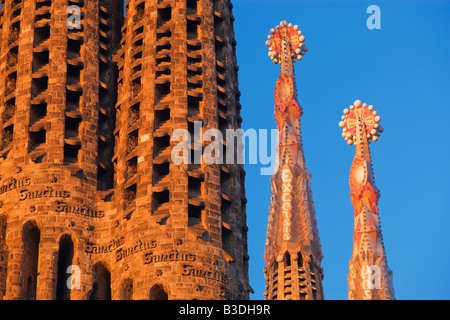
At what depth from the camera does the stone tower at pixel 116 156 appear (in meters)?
87.1

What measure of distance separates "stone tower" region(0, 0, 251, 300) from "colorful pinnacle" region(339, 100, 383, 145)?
1311 cm

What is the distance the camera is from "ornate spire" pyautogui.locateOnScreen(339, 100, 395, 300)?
230ft

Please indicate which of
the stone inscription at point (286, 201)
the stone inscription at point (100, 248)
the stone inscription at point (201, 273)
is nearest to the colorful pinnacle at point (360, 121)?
the stone inscription at point (286, 201)

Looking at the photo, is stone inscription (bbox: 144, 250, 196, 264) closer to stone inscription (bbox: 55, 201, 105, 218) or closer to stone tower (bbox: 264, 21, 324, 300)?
stone inscription (bbox: 55, 201, 105, 218)

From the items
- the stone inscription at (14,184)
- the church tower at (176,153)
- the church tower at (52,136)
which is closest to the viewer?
the church tower at (176,153)

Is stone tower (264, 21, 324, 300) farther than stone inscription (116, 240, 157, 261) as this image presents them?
No

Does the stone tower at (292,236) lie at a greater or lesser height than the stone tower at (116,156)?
lesser

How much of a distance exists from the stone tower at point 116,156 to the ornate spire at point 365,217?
44.2 feet

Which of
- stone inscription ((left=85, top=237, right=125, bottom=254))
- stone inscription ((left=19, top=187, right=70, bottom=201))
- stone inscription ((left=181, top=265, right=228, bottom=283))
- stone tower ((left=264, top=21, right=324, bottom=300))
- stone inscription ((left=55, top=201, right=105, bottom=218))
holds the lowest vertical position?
stone tower ((left=264, top=21, right=324, bottom=300))

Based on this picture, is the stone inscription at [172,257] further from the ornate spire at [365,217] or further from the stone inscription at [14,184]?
the ornate spire at [365,217]

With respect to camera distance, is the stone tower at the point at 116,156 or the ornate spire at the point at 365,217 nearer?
the ornate spire at the point at 365,217

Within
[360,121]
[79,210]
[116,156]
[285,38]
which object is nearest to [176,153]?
[116,156]

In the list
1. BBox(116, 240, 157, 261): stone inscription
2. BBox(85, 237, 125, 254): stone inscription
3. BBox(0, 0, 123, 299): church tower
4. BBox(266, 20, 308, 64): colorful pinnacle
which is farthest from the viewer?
BBox(85, 237, 125, 254): stone inscription

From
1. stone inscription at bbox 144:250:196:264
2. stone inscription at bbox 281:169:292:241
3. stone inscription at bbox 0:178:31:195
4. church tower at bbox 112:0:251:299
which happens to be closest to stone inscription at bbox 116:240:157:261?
church tower at bbox 112:0:251:299
